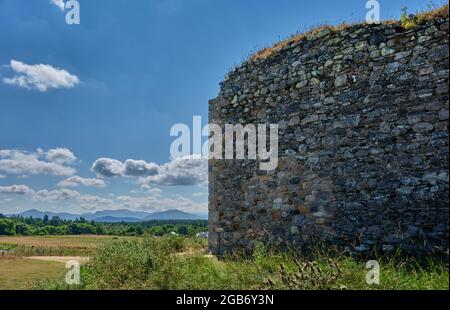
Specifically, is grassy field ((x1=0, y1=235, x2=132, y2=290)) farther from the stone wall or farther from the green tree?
the green tree

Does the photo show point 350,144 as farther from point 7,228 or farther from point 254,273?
point 7,228

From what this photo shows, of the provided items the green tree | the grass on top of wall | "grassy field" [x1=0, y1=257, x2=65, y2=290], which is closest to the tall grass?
"grassy field" [x1=0, y1=257, x2=65, y2=290]

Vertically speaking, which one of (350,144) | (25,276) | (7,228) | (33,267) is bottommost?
(7,228)

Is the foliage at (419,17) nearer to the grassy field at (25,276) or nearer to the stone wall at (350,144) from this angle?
the stone wall at (350,144)

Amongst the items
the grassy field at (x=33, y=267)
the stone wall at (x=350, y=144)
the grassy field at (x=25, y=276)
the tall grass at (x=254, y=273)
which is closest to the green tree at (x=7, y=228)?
the grassy field at (x=33, y=267)

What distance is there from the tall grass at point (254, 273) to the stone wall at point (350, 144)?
58 centimetres

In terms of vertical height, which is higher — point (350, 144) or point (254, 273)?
point (350, 144)

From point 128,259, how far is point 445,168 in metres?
5.39

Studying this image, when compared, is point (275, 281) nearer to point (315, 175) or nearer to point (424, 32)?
point (315, 175)

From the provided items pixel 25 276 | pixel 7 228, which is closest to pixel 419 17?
pixel 25 276

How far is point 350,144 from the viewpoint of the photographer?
257 inches

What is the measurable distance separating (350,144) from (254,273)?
289cm

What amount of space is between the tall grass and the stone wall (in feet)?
1.90
